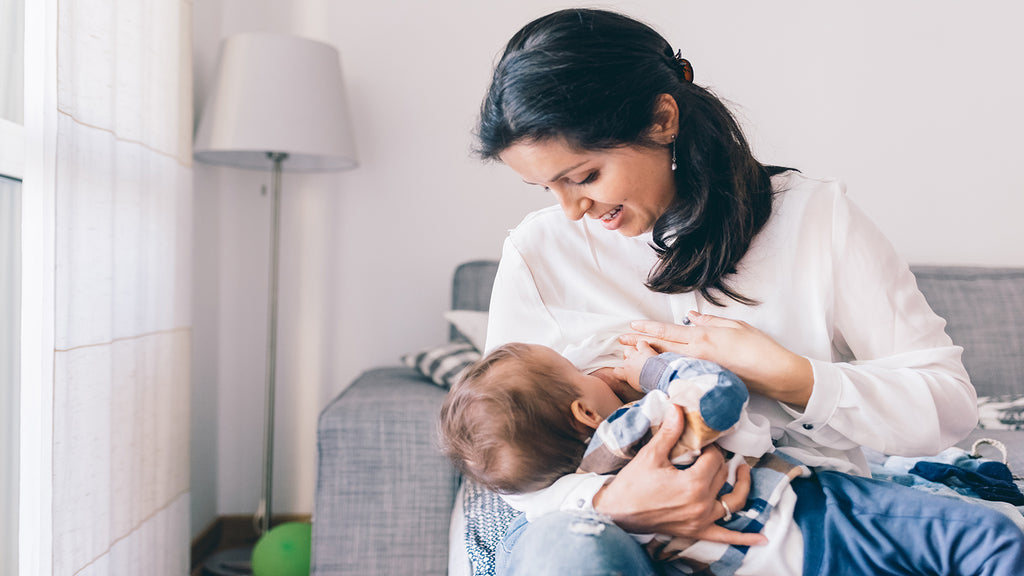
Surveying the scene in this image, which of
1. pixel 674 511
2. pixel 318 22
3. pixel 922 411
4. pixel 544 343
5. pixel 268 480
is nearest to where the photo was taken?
pixel 674 511

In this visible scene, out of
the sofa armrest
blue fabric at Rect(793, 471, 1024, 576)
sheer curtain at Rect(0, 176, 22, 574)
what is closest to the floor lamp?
the sofa armrest

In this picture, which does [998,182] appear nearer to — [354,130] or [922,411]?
[922,411]

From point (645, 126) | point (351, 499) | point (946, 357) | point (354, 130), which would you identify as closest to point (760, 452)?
point (946, 357)

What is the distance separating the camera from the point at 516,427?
3.38 ft

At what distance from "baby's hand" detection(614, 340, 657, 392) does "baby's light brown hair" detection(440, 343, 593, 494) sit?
0.29ft

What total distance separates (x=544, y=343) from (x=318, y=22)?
1787 mm

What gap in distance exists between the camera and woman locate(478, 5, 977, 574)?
3.36 ft

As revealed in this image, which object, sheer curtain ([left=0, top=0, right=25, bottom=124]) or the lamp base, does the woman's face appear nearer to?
sheer curtain ([left=0, top=0, right=25, bottom=124])

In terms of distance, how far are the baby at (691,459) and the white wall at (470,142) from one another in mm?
1590

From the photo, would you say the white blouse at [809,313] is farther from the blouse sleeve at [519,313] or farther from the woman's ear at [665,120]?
the woman's ear at [665,120]

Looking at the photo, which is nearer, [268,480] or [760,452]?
[760,452]

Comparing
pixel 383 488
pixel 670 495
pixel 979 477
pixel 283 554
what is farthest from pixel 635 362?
pixel 283 554

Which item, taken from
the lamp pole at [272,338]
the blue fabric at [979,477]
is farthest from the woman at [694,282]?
the lamp pole at [272,338]

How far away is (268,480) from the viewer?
2328mm
